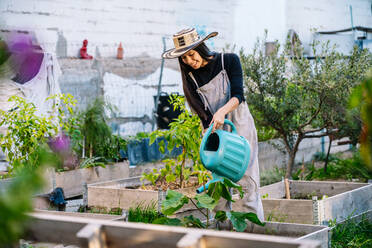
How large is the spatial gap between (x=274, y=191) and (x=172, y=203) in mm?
2202

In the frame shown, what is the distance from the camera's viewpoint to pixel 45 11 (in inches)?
347

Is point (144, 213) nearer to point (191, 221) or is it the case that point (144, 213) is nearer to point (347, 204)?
point (191, 221)

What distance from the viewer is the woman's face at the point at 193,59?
354 centimetres

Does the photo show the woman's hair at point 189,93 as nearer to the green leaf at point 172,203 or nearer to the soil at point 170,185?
the green leaf at point 172,203

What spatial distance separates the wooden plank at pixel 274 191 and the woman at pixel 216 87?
109 centimetres

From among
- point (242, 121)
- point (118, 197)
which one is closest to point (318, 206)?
point (242, 121)

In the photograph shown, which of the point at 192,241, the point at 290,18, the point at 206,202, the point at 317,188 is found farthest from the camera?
the point at 290,18

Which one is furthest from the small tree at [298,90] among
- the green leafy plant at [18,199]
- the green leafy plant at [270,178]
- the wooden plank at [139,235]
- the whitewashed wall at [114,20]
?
the green leafy plant at [18,199]

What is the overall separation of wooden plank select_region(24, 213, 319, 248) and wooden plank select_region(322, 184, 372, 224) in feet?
8.38

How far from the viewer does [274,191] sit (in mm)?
4895

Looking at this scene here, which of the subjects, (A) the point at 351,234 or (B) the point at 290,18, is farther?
(B) the point at 290,18

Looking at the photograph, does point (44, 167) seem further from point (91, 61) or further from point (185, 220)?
point (91, 61)

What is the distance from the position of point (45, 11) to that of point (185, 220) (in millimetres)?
6725

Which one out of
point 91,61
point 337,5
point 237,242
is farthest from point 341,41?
point 237,242
